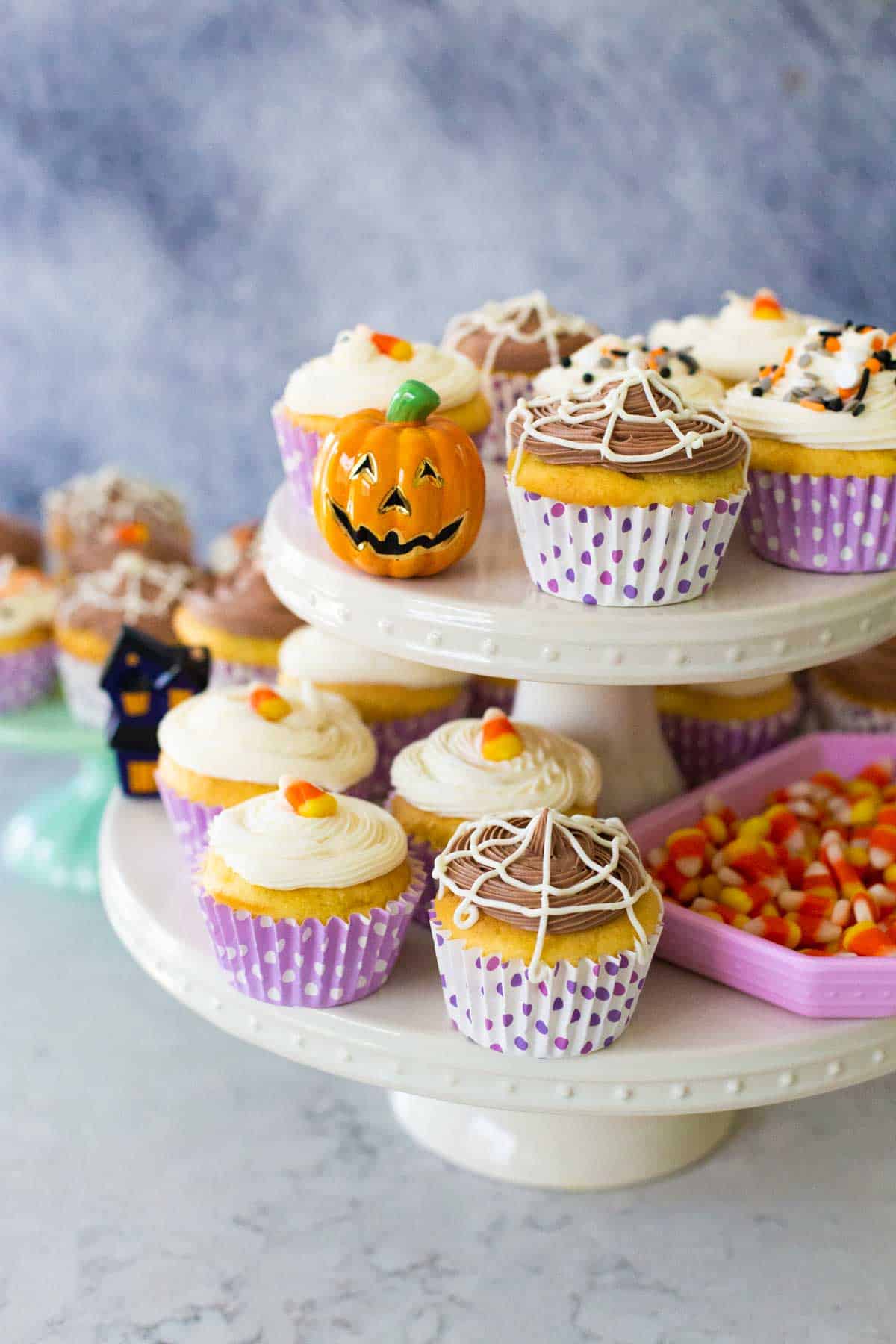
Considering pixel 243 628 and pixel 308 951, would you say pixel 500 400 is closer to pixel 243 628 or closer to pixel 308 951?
pixel 243 628

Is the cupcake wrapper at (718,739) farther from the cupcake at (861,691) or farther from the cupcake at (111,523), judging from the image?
the cupcake at (111,523)

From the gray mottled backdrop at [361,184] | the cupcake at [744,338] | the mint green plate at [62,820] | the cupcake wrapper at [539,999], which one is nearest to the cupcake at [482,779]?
the cupcake wrapper at [539,999]

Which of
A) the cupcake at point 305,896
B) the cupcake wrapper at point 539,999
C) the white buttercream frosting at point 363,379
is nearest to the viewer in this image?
the cupcake wrapper at point 539,999

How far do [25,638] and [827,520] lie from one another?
227 centimetres

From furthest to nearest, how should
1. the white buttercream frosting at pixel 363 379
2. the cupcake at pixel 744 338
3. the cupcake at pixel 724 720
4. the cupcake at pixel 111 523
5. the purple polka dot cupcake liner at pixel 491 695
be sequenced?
the cupcake at pixel 111 523 < the purple polka dot cupcake liner at pixel 491 695 < the cupcake at pixel 724 720 < the cupcake at pixel 744 338 < the white buttercream frosting at pixel 363 379

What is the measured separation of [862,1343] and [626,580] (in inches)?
47.2

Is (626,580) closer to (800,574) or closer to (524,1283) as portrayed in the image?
(800,574)

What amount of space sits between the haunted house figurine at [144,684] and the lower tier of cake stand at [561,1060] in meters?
0.42

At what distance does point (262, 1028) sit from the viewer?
7.17 ft

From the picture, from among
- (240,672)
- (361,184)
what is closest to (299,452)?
(240,672)

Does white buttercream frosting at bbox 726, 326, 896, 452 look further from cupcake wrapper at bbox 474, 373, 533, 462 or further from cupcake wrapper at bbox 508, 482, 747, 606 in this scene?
cupcake wrapper at bbox 474, 373, 533, 462

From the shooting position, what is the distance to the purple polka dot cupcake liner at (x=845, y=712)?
123 inches

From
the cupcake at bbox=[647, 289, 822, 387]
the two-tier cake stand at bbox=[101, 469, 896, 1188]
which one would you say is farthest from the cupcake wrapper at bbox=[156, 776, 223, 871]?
the cupcake at bbox=[647, 289, 822, 387]

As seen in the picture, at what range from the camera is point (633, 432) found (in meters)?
2.05
